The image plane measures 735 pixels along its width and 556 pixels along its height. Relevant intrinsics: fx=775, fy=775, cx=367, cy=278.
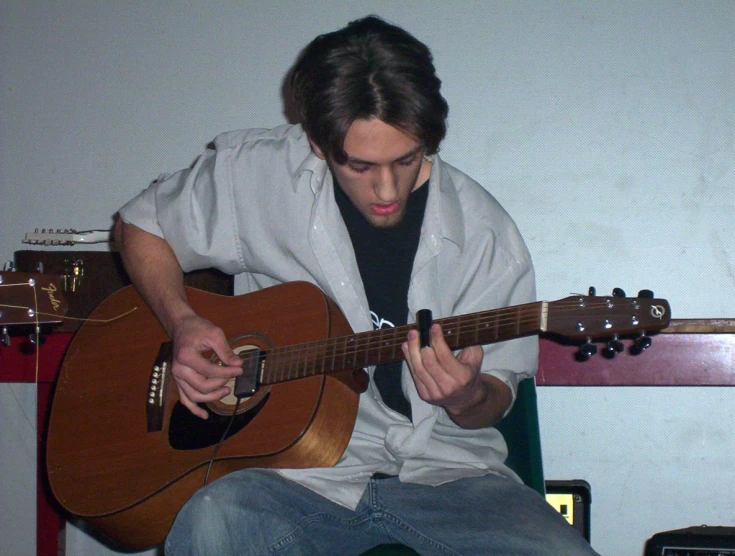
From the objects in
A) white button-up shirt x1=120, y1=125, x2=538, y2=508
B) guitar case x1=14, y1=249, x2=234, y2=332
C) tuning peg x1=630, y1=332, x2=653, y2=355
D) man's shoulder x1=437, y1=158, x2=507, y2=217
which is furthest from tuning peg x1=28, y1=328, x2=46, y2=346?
tuning peg x1=630, y1=332, x2=653, y2=355

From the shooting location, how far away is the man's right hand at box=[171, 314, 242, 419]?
4.78 ft

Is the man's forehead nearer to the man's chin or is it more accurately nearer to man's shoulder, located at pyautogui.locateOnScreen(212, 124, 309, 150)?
the man's chin

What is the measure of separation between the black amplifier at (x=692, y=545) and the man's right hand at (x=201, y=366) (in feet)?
2.94

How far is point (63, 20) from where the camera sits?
7.91ft

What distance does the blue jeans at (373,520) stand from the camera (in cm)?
122

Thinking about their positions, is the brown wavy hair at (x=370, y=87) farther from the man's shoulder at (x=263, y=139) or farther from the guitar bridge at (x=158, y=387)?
the guitar bridge at (x=158, y=387)

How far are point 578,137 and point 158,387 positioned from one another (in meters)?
1.28

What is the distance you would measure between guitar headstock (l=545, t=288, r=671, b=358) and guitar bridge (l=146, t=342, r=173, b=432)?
0.77 meters

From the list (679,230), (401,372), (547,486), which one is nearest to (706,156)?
(679,230)

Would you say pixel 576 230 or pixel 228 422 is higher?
pixel 576 230

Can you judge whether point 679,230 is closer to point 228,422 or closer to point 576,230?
point 576,230

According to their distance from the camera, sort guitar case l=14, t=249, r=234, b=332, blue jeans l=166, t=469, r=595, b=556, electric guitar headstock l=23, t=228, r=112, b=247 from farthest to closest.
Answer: electric guitar headstock l=23, t=228, r=112, b=247
guitar case l=14, t=249, r=234, b=332
blue jeans l=166, t=469, r=595, b=556

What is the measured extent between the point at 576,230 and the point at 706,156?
0.38 metres

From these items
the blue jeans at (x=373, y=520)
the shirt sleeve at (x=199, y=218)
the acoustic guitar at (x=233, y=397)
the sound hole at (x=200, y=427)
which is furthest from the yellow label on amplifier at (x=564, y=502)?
the shirt sleeve at (x=199, y=218)
